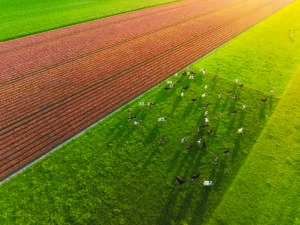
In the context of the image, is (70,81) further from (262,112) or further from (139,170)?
(262,112)

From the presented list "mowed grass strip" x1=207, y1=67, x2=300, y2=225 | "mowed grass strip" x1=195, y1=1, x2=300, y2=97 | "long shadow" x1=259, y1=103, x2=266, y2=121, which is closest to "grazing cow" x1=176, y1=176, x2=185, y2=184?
"mowed grass strip" x1=207, y1=67, x2=300, y2=225

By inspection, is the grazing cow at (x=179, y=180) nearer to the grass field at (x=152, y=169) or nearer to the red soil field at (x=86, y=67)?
the grass field at (x=152, y=169)

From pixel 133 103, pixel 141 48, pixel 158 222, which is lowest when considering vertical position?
pixel 158 222

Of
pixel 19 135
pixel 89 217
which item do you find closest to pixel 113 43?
pixel 19 135

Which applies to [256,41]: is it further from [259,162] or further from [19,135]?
[19,135]

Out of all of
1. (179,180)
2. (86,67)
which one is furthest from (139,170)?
(86,67)

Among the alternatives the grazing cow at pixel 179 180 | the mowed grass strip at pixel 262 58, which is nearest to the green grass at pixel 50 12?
the mowed grass strip at pixel 262 58
